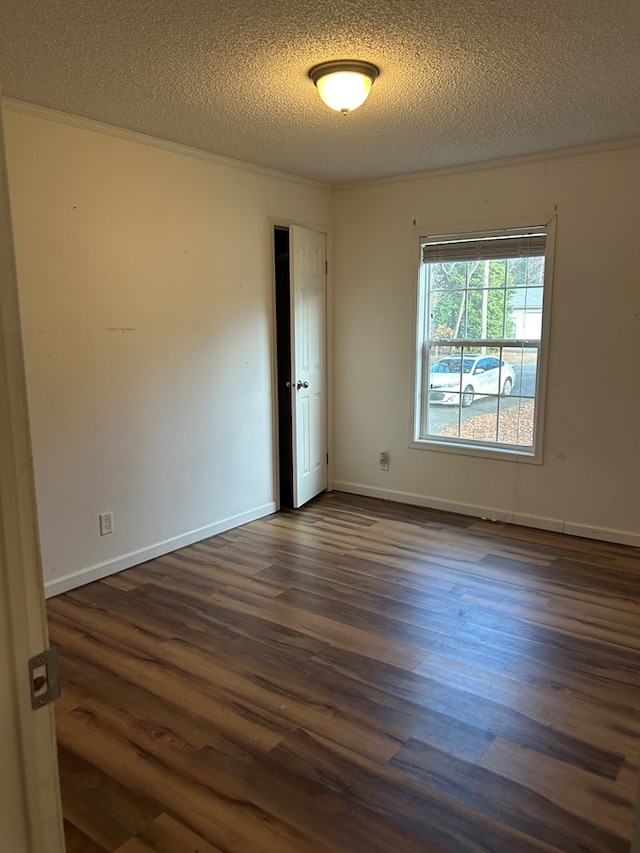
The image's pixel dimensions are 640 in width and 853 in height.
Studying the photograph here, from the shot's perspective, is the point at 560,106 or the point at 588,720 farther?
the point at 560,106

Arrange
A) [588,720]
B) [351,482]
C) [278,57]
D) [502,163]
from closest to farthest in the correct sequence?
[588,720] → [278,57] → [502,163] → [351,482]

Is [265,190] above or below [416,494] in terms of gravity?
above

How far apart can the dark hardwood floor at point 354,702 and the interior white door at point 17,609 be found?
46.6 inches

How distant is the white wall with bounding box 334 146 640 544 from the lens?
12.8 feet

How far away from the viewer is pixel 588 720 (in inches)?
90.5

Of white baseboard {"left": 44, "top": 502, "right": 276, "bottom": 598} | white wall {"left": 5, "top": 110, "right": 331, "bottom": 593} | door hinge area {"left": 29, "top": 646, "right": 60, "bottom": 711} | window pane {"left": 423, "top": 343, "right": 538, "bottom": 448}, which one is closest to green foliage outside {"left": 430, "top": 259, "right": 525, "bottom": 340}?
window pane {"left": 423, "top": 343, "right": 538, "bottom": 448}

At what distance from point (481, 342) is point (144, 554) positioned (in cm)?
278

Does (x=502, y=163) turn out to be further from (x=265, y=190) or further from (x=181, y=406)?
(x=181, y=406)

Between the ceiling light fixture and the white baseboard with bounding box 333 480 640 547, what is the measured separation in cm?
302

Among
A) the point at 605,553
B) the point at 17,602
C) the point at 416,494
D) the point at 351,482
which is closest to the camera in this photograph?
the point at 17,602

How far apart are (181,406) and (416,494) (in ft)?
6.77

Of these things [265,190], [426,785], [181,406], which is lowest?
[426,785]

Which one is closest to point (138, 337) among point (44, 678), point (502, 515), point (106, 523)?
point (106, 523)

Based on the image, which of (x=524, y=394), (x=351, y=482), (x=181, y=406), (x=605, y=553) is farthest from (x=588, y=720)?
(x=351, y=482)
